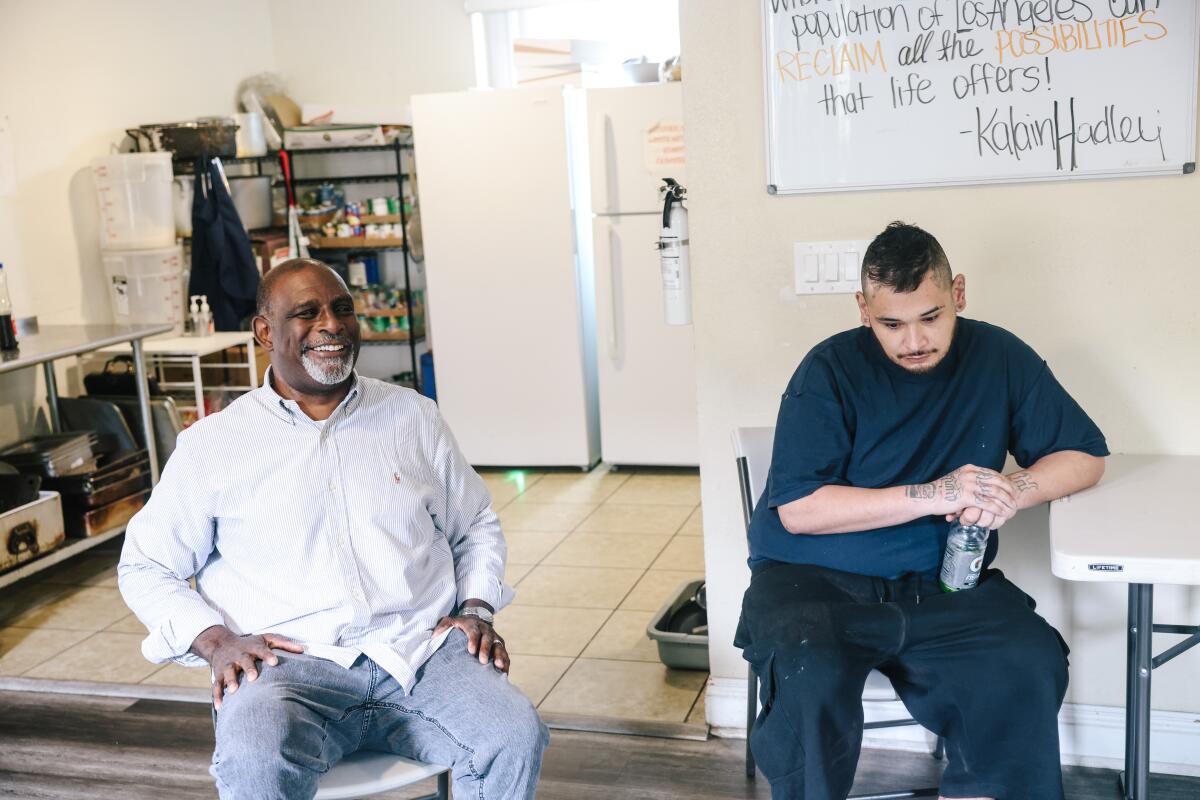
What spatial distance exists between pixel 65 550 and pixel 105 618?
0.30m

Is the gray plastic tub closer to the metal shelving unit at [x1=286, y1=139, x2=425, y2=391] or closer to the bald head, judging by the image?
the bald head

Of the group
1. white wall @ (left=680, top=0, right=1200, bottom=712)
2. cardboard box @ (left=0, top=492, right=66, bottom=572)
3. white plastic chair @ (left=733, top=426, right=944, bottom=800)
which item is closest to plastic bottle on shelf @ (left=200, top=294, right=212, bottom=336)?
cardboard box @ (left=0, top=492, right=66, bottom=572)

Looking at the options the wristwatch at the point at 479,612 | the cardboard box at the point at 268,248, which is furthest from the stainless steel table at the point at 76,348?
the wristwatch at the point at 479,612

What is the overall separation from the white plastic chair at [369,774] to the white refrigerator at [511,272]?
10.6 ft

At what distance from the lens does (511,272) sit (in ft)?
16.4

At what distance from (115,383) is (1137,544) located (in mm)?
3816

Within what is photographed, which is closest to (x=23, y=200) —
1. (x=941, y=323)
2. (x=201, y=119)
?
(x=201, y=119)

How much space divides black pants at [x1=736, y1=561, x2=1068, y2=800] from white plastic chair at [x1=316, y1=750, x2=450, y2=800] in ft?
1.82

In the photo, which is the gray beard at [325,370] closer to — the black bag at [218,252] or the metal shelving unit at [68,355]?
the metal shelving unit at [68,355]

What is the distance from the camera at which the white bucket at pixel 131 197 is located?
4727 millimetres

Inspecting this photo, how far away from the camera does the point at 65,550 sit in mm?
3881

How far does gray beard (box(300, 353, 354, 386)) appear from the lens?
2041mm

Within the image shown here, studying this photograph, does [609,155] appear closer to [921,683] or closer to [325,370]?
[325,370]

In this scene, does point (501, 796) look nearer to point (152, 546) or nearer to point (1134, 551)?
point (152, 546)
